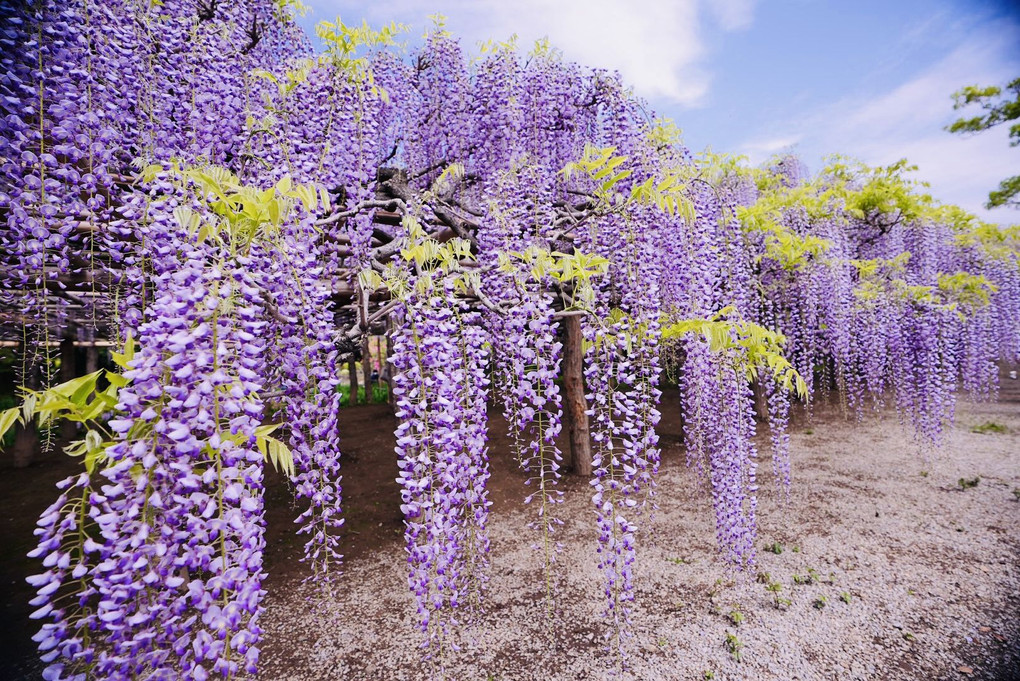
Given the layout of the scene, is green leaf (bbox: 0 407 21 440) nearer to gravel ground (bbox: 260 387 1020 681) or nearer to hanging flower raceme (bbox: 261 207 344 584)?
hanging flower raceme (bbox: 261 207 344 584)

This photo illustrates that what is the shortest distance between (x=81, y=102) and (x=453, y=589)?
3257mm

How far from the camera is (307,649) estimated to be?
3312 millimetres

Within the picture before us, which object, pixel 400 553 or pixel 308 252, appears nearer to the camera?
pixel 308 252

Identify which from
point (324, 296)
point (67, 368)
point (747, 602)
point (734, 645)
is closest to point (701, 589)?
point (747, 602)

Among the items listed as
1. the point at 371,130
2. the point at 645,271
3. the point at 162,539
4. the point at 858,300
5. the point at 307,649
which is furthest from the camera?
the point at 858,300

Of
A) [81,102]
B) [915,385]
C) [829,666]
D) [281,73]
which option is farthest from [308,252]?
[915,385]

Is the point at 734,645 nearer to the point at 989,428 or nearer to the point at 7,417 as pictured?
the point at 7,417

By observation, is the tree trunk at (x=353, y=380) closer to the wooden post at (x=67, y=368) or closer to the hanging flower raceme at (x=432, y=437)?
the wooden post at (x=67, y=368)

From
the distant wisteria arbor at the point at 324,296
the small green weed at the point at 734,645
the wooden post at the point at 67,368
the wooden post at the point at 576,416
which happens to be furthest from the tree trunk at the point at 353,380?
the small green weed at the point at 734,645

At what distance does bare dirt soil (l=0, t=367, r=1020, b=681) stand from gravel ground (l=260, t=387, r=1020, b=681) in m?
0.01

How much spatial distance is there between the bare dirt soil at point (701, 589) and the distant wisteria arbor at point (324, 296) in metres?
0.35

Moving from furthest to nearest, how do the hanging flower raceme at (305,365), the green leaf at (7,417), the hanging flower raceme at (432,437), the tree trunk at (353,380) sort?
the tree trunk at (353,380)
the hanging flower raceme at (305,365)
the hanging flower raceme at (432,437)
the green leaf at (7,417)

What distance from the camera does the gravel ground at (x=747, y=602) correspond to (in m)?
3.00

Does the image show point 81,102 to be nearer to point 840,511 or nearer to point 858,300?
point 840,511
